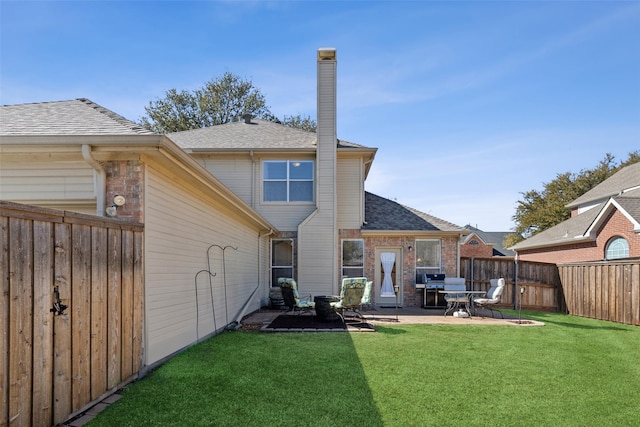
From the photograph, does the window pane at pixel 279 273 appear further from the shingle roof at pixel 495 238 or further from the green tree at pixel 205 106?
the shingle roof at pixel 495 238

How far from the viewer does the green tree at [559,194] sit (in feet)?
94.4

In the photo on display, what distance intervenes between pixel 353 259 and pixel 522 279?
5893mm

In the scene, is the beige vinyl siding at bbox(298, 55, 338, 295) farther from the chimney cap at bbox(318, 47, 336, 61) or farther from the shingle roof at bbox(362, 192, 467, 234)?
the chimney cap at bbox(318, 47, 336, 61)

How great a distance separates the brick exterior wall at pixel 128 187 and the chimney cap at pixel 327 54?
995cm

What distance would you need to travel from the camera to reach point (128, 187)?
454 centimetres

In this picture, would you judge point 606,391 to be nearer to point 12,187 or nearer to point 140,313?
point 140,313

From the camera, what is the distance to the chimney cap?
1298cm

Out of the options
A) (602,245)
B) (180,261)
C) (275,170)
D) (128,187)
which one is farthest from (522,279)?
(128,187)

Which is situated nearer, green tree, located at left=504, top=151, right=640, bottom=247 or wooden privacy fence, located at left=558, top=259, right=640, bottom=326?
wooden privacy fence, located at left=558, top=259, right=640, bottom=326

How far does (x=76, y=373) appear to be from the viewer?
338cm

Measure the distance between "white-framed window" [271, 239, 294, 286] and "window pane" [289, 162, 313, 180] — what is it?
2.20 metres

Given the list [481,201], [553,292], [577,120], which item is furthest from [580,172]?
[553,292]

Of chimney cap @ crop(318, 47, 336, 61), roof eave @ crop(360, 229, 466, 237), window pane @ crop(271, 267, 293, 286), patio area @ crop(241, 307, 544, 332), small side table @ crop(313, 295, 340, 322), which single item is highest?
chimney cap @ crop(318, 47, 336, 61)

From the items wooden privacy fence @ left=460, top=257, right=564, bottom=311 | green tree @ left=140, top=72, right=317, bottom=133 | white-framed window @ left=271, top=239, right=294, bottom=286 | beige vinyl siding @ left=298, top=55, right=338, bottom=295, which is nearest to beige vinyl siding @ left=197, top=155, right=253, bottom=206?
white-framed window @ left=271, top=239, right=294, bottom=286
